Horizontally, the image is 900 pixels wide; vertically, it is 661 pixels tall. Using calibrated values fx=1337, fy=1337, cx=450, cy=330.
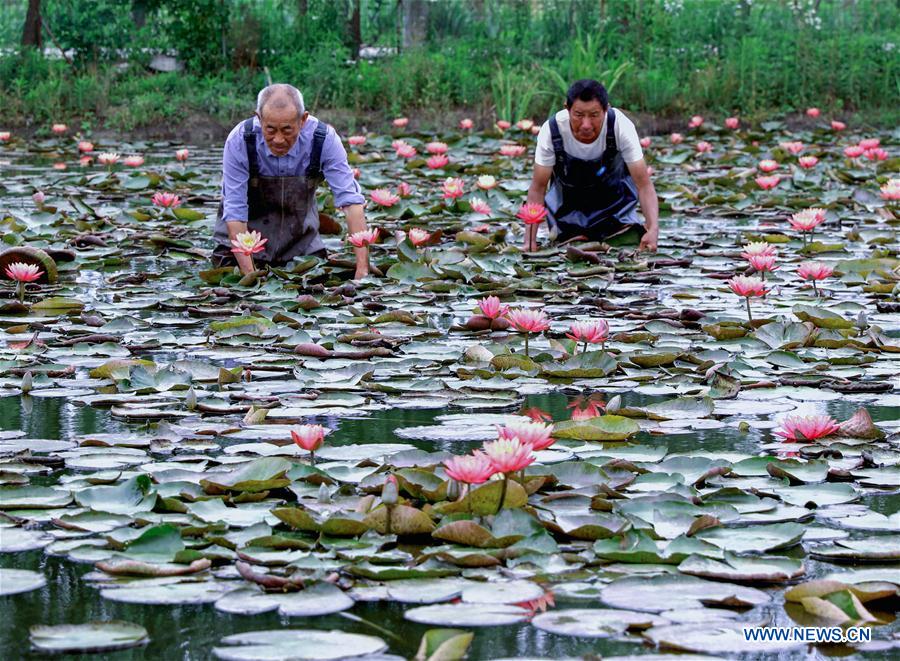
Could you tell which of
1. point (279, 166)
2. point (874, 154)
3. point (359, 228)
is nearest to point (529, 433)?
point (359, 228)

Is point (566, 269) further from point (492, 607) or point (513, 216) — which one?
point (492, 607)

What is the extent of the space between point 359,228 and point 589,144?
1415 millimetres

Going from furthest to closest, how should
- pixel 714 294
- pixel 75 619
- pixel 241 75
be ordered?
pixel 241 75, pixel 714 294, pixel 75 619

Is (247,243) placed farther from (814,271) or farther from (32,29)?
(32,29)

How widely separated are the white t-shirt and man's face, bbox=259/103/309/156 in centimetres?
152

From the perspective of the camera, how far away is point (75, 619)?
229 centimetres

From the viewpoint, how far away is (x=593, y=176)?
22.9ft

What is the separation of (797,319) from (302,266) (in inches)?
87.8

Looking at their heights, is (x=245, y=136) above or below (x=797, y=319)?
above

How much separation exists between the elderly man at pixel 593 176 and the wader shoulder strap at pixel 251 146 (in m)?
1.48

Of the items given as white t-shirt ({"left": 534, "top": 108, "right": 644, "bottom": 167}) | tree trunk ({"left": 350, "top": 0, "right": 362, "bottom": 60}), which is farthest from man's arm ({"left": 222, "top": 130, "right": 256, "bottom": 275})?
tree trunk ({"left": 350, "top": 0, "right": 362, "bottom": 60})

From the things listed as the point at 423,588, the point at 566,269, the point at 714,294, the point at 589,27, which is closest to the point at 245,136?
the point at 566,269

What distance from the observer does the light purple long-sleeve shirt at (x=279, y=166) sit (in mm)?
Answer: 5996

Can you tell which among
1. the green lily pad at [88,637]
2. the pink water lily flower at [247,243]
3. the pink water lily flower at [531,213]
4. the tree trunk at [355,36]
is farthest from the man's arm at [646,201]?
the tree trunk at [355,36]
